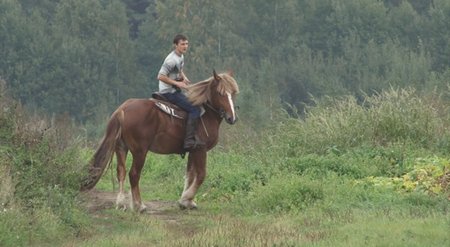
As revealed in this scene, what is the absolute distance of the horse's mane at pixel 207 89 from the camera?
1435 cm

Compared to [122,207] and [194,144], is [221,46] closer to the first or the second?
[194,144]

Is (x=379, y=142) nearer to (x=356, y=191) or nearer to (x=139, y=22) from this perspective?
(x=356, y=191)

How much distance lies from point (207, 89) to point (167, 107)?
699mm

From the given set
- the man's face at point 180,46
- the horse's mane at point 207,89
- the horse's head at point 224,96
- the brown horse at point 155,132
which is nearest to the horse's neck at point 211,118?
the brown horse at point 155,132

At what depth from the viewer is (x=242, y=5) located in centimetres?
8456

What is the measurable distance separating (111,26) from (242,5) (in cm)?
1388

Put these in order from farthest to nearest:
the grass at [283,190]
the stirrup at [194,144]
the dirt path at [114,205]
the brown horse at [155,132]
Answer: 1. the stirrup at [194,144]
2. the brown horse at [155,132]
3. the dirt path at [114,205]
4. the grass at [283,190]

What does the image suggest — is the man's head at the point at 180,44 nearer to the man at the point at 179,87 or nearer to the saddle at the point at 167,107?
the man at the point at 179,87

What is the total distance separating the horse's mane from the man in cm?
10

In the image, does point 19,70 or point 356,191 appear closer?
point 356,191

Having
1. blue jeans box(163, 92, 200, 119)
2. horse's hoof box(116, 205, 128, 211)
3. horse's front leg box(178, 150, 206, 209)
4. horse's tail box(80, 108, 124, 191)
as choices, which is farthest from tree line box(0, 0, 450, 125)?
horse's hoof box(116, 205, 128, 211)

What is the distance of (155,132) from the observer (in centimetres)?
1427

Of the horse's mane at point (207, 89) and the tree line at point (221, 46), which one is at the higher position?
the horse's mane at point (207, 89)

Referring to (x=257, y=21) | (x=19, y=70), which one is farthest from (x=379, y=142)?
(x=257, y=21)
